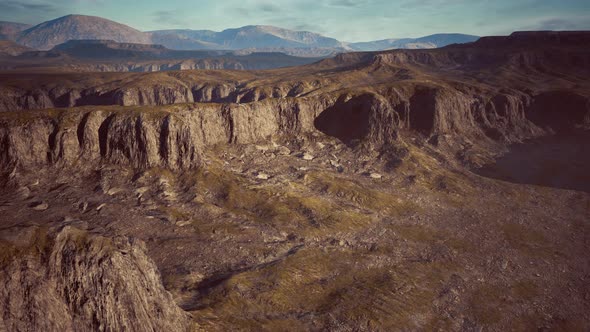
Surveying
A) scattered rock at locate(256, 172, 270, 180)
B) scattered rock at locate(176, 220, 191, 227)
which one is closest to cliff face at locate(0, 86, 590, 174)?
scattered rock at locate(256, 172, 270, 180)

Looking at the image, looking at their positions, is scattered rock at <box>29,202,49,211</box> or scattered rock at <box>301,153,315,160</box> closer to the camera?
scattered rock at <box>29,202,49,211</box>

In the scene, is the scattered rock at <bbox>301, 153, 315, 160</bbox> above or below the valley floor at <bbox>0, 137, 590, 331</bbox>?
above

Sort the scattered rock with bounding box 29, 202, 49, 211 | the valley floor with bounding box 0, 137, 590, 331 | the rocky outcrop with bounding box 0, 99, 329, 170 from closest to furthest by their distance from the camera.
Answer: the valley floor with bounding box 0, 137, 590, 331, the scattered rock with bounding box 29, 202, 49, 211, the rocky outcrop with bounding box 0, 99, 329, 170

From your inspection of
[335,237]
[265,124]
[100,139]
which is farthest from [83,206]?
[265,124]

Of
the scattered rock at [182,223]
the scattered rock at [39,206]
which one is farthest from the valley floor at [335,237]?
the scattered rock at [182,223]

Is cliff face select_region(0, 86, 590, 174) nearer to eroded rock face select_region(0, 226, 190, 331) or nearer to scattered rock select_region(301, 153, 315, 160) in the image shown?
scattered rock select_region(301, 153, 315, 160)

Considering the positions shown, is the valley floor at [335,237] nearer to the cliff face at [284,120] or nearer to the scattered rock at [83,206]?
the scattered rock at [83,206]

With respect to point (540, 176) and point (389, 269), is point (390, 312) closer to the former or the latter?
point (389, 269)
